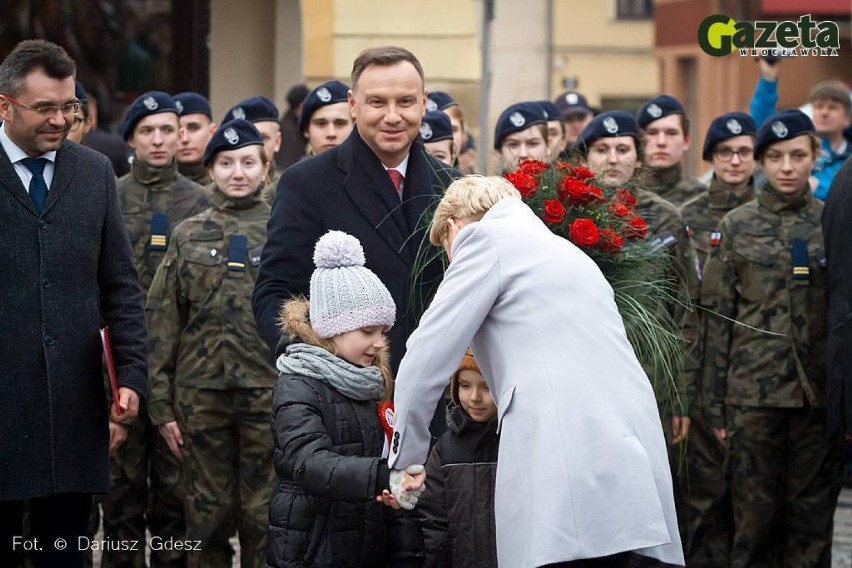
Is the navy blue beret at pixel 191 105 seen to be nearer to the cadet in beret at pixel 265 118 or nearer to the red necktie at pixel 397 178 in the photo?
the cadet in beret at pixel 265 118

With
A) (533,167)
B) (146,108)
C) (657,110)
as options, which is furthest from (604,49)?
(533,167)

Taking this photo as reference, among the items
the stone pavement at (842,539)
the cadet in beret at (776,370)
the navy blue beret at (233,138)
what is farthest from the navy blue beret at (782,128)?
the navy blue beret at (233,138)

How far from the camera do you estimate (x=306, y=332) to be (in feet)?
18.2

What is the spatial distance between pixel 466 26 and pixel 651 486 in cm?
1076

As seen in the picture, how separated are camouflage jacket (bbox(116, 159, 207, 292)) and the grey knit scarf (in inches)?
146

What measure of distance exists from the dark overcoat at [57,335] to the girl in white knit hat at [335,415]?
1159 millimetres

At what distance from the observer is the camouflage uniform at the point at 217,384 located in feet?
27.0

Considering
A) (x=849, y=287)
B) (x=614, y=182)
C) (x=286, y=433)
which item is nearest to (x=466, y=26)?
(x=849, y=287)

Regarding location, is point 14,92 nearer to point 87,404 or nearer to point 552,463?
point 87,404

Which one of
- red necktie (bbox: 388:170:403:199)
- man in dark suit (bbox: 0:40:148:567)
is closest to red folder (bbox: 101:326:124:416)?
man in dark suit (bbox: 0:40:148:567)

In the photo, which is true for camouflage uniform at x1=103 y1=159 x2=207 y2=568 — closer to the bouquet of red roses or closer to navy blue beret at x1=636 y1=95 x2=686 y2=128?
navy blue beret at x1=636 y1=95 x2=686 y2=128

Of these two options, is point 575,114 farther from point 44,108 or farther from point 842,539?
point 44,108

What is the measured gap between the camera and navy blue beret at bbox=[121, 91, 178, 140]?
953cm

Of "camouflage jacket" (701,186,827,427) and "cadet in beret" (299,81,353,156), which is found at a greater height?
"cadet in beret" (299,81,353,156)
